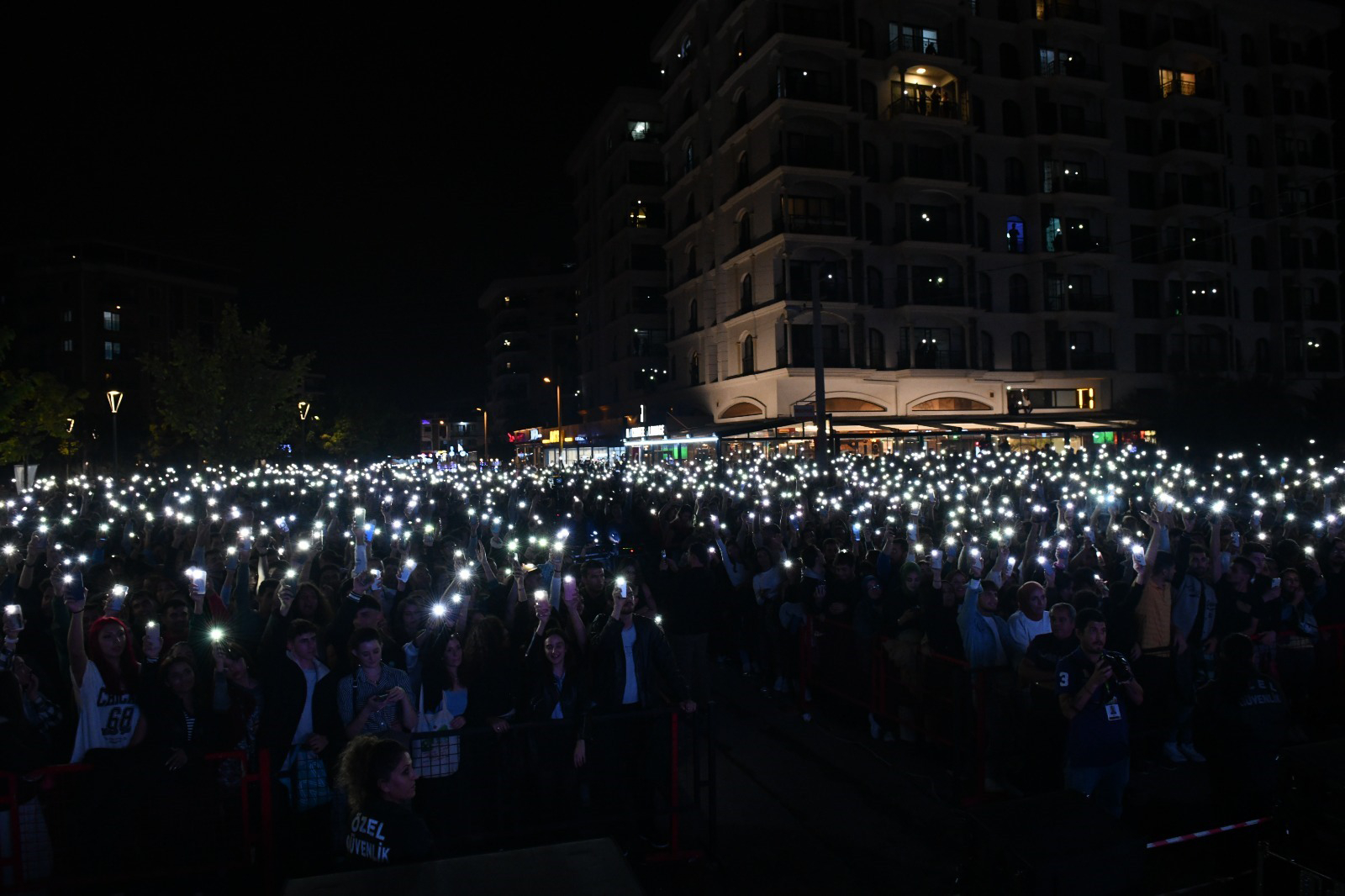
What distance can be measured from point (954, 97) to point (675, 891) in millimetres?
45827

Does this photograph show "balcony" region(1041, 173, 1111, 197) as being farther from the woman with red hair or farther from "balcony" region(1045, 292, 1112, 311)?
the woman with red hair

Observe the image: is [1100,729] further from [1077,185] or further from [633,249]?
[633,249]

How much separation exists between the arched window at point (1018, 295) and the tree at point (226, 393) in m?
34.9

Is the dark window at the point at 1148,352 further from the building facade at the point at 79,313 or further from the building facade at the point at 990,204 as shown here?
the building facade at the point at 79,313

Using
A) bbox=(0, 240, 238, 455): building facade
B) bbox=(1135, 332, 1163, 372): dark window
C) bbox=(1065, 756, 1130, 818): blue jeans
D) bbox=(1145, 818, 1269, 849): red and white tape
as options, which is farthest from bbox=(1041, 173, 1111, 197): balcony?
bbox=(0, 240, 238, 455): building facade

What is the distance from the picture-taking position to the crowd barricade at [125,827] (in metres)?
5.14

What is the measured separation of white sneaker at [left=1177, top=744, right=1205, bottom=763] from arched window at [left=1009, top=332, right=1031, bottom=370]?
4306 cm

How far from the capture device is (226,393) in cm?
3556

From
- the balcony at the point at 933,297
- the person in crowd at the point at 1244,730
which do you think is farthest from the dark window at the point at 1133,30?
the person in crowd at the point at 1244,730

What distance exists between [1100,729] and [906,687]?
97.8 inches

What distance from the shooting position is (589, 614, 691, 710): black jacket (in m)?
6.30

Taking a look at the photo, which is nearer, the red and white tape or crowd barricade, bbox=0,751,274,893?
the red and white tape

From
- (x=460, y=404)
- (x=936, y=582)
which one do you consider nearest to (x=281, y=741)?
(x=936, y=582)

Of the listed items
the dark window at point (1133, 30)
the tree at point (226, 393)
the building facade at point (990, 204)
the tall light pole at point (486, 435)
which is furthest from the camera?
the tall light pole at point (486, 435)
